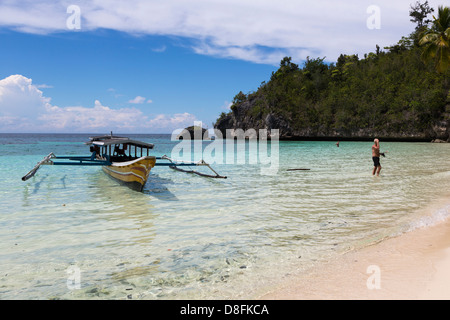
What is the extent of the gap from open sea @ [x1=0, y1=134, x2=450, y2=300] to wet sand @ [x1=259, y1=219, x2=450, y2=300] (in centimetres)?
35

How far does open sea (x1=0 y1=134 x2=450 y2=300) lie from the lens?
4.45 metres

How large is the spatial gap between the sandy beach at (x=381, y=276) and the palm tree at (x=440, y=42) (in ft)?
101

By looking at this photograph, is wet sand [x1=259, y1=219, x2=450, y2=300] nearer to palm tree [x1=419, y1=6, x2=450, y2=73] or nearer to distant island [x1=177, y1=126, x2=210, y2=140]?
palm tree [x1=419, y1=6, x2=450, y2=73]

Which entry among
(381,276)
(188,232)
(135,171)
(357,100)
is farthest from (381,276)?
(357,100)

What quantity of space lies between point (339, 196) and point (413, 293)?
749 centimetres

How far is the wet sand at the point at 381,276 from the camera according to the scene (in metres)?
3.66

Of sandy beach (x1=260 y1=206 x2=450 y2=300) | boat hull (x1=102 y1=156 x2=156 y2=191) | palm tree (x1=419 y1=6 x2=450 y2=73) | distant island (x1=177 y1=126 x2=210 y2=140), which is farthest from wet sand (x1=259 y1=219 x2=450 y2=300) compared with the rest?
distant island (x1=177 y1=126 x2=210 y2=140)

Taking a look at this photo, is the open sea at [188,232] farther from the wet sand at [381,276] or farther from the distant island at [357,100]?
the distant island at [357,100]

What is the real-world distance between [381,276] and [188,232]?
13.6ft

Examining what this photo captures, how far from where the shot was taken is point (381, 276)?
417 cm

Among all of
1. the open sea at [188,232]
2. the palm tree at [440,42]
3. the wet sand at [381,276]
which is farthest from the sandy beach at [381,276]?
the palm tree at [440,42]

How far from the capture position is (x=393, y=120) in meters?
67.9
